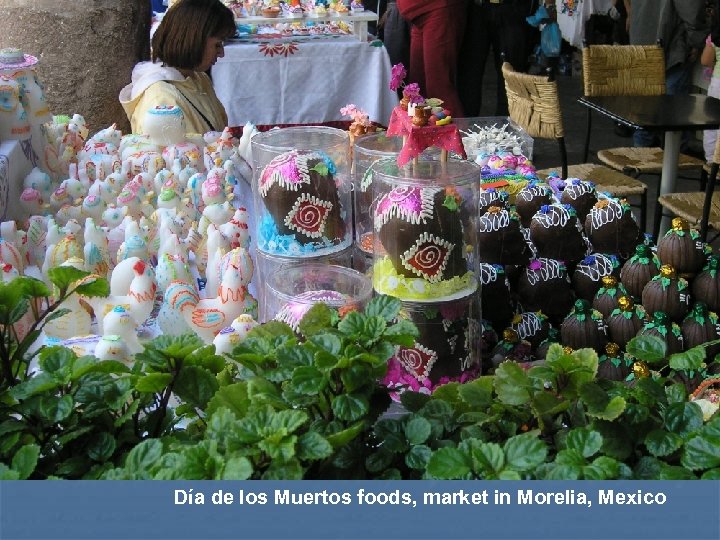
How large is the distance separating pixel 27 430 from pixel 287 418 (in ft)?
0.94

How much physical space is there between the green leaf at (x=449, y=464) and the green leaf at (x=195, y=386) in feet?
0.93

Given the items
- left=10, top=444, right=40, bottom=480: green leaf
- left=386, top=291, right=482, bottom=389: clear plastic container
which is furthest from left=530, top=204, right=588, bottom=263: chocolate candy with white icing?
left=10, top=444, right=40, bottom=480: green leaf

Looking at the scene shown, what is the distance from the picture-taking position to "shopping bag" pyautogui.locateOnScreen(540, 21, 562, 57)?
746 cm

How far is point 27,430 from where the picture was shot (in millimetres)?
868

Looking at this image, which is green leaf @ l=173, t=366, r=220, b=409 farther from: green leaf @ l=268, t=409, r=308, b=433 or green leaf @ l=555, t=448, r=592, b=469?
green leaf @ l=555, t=448, r=592, b=469

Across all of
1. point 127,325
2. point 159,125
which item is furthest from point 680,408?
point 159,125

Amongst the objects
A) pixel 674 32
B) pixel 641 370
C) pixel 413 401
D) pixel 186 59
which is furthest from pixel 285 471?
pixel 674 32

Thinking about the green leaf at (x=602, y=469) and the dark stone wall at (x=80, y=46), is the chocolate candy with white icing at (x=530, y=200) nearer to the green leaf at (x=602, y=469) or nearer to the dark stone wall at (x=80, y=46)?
the green leaf at (x=602, y=469)

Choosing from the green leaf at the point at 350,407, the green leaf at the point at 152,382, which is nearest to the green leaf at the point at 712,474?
the green leaf at the point at 350,407

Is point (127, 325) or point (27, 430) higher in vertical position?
point (27, 430)

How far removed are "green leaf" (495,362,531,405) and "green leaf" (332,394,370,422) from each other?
0.16 metres

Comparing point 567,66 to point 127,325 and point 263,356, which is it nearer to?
point 127,325

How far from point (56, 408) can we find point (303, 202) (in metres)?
1.01

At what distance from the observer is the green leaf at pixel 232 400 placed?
0.90m
